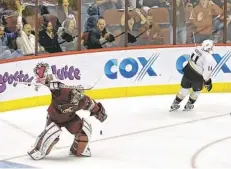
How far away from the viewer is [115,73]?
925cm

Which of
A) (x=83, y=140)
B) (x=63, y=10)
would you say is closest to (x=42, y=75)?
(x=83, y=140)

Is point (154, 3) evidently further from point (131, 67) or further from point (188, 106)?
point (188, 106)

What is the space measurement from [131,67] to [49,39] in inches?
51.5

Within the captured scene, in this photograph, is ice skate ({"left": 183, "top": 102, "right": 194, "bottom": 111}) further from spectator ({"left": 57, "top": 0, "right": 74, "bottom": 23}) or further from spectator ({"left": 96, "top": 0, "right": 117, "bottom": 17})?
spectator ({"left": 57, "top": 0, "right": 74, "bottom": 23})

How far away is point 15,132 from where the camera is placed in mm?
6805

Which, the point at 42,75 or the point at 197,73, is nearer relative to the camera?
the point at 42,75

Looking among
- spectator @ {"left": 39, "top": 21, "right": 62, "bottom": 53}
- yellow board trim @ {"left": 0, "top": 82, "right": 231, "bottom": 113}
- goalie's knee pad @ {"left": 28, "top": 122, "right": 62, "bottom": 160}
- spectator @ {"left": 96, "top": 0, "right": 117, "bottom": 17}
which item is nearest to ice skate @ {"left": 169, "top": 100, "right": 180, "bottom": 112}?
yellow board trim @ {"left": 0, "top": 82, "right": 231, "bottom": 113}

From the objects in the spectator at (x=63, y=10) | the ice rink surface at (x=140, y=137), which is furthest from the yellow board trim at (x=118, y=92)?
the spectator at (x=63, y=10)

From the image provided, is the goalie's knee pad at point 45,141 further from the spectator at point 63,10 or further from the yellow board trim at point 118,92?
the spectator at point 63,10

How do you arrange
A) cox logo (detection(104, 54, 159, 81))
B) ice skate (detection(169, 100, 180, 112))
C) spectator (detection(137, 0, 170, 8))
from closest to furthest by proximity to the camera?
ice skate (detection(169, 100, 180, 112))
cox logo (detection(104, 54, 159, 81))
spectator (detection(137, 0, 170, 8))

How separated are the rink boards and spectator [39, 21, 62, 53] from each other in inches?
7.2

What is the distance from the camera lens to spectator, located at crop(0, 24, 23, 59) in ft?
26.8

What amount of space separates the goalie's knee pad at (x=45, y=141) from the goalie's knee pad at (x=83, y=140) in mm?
187

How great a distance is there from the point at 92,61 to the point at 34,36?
902mm
